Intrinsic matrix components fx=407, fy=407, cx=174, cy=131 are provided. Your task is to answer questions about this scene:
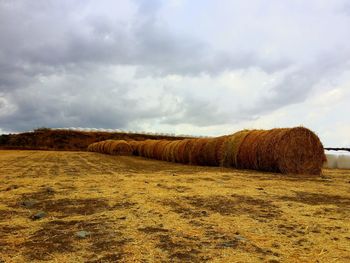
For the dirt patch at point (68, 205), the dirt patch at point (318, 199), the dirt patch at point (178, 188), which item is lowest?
the dirt patch at point (68, 205)

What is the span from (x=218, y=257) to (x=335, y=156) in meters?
16.6

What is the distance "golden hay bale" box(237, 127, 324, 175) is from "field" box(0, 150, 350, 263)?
4.62 m

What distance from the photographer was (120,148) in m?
31.3

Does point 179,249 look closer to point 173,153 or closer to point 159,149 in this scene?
point 173,153

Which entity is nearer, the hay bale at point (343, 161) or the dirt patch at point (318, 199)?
the dirt patch at point (318, 199)

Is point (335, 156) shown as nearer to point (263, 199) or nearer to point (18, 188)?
point (263, 199)

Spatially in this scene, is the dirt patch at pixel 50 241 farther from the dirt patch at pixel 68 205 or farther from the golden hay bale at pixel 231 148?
the golden hay bale at pixel 231 148

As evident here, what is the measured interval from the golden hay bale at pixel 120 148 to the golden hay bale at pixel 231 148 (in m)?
17.2

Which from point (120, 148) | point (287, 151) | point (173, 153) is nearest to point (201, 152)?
point (173, 153)

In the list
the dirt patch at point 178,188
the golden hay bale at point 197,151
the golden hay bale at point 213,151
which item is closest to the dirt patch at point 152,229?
the dirt patch at point 178,188

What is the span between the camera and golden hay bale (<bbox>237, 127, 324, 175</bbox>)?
39.8 feet

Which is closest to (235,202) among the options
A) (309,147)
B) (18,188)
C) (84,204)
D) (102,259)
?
(84,204)

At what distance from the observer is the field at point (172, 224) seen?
11.9ft

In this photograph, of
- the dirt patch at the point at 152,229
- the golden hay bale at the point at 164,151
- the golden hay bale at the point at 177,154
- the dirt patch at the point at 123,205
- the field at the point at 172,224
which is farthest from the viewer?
the golden hay bale at the point at 164,151
